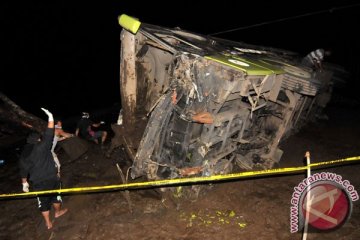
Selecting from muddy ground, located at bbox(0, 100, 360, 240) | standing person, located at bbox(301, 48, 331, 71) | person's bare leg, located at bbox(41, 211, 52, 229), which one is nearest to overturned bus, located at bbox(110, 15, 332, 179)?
muddy ground, located at bbox(0, 100, 360, 240)

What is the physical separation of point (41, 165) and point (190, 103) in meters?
2.65

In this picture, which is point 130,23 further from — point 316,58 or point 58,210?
point 316,58

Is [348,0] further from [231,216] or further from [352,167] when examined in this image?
[231,216]

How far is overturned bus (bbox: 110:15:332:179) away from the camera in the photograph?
4914mm

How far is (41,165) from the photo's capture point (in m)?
4.81

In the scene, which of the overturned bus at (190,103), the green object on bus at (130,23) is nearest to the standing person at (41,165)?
the overturned bus at (190,103)

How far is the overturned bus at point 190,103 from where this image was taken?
4.91 metres

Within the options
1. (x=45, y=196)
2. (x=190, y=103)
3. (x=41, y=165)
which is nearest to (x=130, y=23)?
(x=190, y=103)

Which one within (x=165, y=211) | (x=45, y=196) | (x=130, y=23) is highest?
(x=130, y=23)

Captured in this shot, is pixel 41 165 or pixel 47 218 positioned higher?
pixel 41 165

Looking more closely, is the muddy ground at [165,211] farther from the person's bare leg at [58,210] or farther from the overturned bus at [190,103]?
the overturned bus at [190,103]

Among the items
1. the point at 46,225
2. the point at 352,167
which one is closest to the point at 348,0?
the point at 352,167

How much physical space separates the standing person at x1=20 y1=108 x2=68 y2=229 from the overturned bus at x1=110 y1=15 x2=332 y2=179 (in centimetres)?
145

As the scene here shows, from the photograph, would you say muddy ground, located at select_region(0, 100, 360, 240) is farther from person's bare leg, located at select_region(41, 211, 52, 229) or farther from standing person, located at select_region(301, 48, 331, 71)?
standing person, located at select_region(301, 48, 331, 71)
